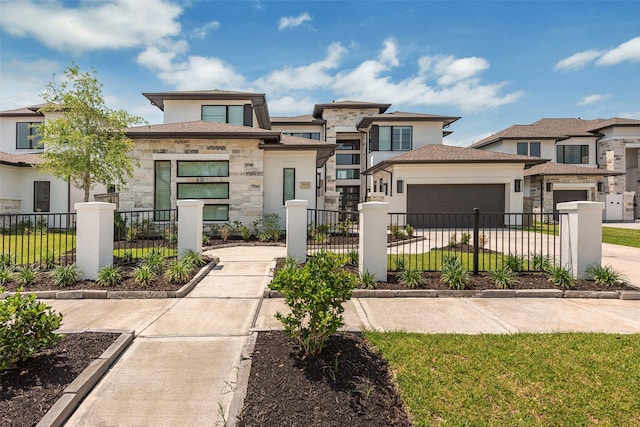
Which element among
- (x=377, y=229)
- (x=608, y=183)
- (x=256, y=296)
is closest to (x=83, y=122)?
(x=256, y=296)

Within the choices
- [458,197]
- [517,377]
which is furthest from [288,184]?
[517,377]

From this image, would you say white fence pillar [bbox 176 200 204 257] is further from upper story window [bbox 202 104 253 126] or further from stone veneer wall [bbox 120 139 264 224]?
upper story window [bbox 202 104 253 126]

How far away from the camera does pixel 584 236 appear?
7.23 meters

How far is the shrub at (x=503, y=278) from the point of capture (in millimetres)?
6891

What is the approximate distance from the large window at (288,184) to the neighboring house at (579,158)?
20963mm

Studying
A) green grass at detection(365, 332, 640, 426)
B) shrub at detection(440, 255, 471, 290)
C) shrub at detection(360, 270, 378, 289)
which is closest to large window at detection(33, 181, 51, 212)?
shrub at detection(360, 270, 378, 289)

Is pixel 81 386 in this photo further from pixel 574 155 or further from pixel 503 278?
pixel 574 155

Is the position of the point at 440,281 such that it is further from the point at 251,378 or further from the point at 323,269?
the point at 251,378

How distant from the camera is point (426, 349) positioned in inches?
161

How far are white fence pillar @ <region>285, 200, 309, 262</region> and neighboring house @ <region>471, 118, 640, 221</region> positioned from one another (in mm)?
24672

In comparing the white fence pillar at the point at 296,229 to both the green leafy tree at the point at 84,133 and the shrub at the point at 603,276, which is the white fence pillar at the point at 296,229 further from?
the green leafy tree at the point at 84,133

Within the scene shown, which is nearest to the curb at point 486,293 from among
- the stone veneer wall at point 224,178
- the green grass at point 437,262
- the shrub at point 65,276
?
the green grass at point 437,262

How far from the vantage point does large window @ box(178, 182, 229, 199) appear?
14516 mm

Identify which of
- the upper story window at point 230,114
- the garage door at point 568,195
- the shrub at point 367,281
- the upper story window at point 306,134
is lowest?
the shrub at point 367,281
